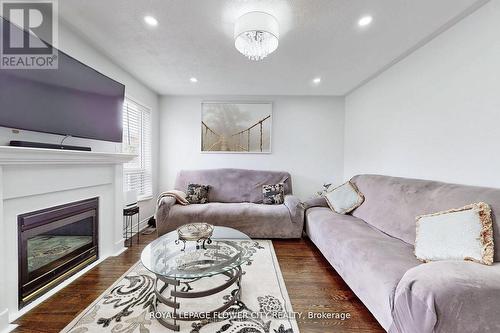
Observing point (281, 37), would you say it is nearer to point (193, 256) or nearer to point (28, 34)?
point (28, 34)

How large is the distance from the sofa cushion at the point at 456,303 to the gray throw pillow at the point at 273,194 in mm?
2411

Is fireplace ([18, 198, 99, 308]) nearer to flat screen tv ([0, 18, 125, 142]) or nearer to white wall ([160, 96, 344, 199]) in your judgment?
flat screen tv ([0, 18, 125, 142])

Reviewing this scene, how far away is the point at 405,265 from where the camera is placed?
4.72ft

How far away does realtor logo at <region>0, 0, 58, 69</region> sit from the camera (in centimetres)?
141

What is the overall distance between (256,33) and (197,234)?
1780 mm

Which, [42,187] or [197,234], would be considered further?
[197,234]

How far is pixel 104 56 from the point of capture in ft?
8.09

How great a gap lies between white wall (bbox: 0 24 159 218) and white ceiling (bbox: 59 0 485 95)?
0.31ft

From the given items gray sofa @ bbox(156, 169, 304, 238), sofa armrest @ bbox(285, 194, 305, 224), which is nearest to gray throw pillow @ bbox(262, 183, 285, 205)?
gray sofa @ bbox(156, 169, 304, 238)

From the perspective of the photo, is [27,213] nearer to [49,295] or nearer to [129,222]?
Answer: [49,295]

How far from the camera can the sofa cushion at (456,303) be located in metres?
1.01

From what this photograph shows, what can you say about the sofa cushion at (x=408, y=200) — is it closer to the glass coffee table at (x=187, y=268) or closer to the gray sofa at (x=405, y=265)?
the gray sofa at (x=405, y=265)

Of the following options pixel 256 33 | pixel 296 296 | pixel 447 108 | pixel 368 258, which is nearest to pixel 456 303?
pixel 368 258

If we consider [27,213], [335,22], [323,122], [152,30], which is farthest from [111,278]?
[323,122]
